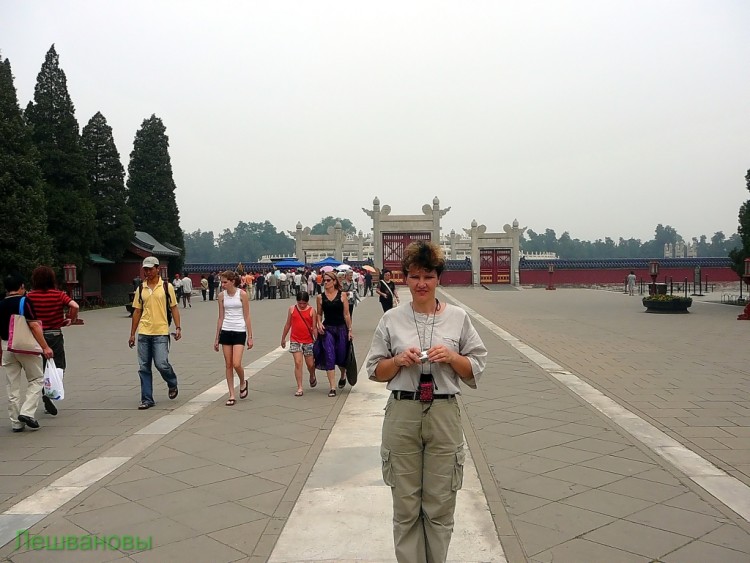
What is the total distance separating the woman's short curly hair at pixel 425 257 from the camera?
118 inches

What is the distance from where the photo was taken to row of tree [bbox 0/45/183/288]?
19.4 m

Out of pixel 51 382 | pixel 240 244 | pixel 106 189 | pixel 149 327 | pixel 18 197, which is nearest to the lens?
pixel 51 382

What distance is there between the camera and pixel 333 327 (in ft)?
26.2

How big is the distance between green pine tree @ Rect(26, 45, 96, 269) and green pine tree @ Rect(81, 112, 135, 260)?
1.51m

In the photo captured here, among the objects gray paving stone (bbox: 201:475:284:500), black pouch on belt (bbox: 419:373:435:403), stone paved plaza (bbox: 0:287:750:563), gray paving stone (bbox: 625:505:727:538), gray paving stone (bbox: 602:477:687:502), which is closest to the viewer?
black pouch on belt (bbox: 419:373:435:403)

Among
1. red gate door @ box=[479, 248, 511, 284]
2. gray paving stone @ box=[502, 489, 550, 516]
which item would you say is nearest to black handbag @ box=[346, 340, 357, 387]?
gray paving stone @ box=[502, 489, 550, 516]

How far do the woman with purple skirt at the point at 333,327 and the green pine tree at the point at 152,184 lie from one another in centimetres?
2730

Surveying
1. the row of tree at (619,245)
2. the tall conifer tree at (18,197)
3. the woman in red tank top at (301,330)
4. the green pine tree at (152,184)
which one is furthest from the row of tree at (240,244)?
the woman in red tank top at (301,330)

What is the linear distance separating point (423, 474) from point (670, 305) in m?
18.9

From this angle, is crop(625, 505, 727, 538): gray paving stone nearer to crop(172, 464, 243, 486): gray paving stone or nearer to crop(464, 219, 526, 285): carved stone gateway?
crop(172, 464, 243, 486): gray paving stone

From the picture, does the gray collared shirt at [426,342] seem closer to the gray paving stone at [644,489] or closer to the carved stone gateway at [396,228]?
the gray paving stone at [644,489]

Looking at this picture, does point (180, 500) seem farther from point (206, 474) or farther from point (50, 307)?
point (50, 307)

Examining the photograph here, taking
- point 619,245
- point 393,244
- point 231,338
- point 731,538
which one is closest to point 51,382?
point 231,338

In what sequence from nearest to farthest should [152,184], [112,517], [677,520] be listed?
1. [677,520]
2. [112,517]
3. [152,184]
